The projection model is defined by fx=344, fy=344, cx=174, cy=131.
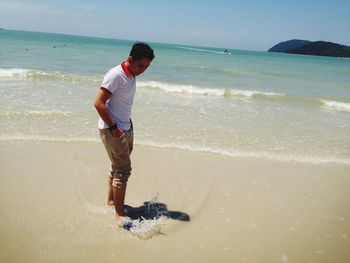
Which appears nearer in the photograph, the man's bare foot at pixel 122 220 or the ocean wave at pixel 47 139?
the man's bare foot at pixel 122 220

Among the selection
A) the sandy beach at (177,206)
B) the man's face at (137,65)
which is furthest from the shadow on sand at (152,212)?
the man's face at (137,65)

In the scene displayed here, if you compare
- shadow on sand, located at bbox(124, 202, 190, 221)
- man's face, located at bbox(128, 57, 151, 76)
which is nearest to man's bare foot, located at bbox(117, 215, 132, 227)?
shadow on sand, located at bbox(124, 202, 190, 221)

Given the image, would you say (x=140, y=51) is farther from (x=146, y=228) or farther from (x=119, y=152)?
(x=146, y=228)

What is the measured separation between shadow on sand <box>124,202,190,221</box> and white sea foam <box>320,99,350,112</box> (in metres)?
12.0

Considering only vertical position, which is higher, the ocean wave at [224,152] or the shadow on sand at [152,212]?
the ocean wave at [224,152]

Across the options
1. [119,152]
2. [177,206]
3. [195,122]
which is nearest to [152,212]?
[177,206]

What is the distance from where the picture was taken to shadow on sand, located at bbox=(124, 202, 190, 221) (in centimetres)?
429

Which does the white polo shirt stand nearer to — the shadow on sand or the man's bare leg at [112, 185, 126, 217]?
the man's bare leg at [112, 185, 126, 217]

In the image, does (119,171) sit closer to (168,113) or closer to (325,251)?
(325,251)

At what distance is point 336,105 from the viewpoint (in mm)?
15102

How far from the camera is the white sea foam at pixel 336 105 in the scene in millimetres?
14562

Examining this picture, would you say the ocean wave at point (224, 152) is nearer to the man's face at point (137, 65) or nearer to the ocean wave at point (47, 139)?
the ocean wave at point (47, 139)

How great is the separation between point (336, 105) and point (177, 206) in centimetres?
1282

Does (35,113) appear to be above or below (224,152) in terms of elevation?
above
